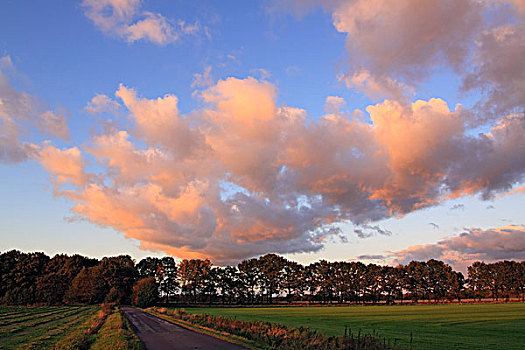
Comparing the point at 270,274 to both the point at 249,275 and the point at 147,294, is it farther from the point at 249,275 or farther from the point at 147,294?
the point at 147,294

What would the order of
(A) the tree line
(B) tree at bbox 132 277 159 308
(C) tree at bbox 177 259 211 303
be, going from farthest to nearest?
(C) tree at bbox 177 259 211 303 → (A) the tree line → (B) tree at bbox 132 277 159 308

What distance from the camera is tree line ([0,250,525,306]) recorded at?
123 m

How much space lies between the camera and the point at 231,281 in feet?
538

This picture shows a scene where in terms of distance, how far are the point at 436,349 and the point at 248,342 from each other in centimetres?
1430

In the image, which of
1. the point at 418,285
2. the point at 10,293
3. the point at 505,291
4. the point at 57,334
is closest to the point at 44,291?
the point at 10,293

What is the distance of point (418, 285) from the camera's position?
18700 cm

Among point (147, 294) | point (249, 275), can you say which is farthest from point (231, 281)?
point (147, 294)

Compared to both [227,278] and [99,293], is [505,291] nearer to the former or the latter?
[227,278]

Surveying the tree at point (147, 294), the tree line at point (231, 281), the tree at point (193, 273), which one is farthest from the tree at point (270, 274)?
the tree at point (147, 294)

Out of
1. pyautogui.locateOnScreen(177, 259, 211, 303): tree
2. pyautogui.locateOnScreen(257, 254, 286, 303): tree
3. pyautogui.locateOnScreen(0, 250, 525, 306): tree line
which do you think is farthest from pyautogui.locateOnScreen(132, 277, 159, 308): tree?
pyautogui.locateOnScreen(257, 254, 286, 303): tree

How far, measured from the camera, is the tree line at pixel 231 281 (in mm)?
122713

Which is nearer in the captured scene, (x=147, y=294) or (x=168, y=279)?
(x=147, y=294)

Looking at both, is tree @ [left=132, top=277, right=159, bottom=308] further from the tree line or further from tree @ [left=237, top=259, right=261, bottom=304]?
tree @ [left=237, top=259, right=261, bottom=304]

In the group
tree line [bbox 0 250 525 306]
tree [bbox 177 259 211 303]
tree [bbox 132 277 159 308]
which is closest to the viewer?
tree [bbox 132 277 159 308]
